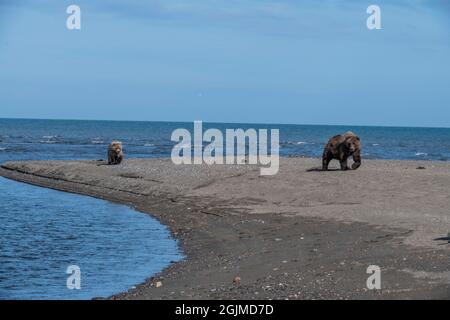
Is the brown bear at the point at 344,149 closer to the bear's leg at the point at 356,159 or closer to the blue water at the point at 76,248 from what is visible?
the bear's leg at the point at 356,159

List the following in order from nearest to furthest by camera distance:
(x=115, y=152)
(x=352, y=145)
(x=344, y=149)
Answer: (x=352, y=145) < (x=344, y=149) < (x=115, y=152)

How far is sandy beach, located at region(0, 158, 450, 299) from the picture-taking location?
12281 mm

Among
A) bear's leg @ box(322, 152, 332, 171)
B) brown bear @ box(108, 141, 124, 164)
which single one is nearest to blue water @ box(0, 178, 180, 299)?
bear's leg @ box(322, 152, 332, 171)

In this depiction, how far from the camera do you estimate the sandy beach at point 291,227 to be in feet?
40.3

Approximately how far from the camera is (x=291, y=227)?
738 inches

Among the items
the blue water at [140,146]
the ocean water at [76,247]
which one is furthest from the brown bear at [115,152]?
the blue water at [140,146]

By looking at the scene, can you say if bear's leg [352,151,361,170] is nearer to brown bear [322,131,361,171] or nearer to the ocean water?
brown bear [322,131,361,171]

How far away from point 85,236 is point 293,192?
7.03 metres

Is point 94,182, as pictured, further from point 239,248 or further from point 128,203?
point 239,248

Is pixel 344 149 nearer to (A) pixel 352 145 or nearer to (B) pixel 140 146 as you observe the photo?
(A) pixel 352 145

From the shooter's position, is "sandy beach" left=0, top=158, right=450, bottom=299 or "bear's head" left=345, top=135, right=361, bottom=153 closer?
"sandy beach" left=0, top=158, right=450, bottom=299

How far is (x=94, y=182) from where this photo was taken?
3206 centimetres
